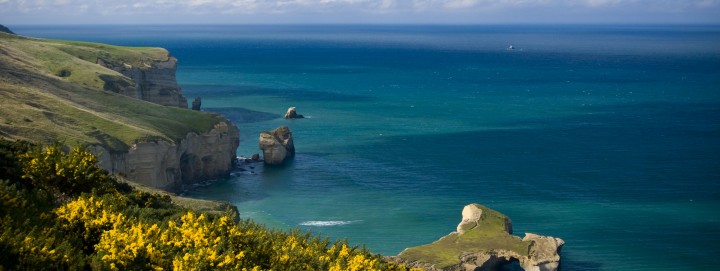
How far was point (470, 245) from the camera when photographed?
204 feet

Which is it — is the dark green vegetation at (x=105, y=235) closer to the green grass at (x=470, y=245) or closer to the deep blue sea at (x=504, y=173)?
the green grass at (x=470, y=245)

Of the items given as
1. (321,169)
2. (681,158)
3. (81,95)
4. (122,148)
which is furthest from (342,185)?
(681,158)

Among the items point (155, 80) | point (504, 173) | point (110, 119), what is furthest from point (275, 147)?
point (155, 80)

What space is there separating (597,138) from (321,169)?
47.5m

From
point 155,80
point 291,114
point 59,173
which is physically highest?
point 59,173

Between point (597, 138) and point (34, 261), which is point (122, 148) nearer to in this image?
point (34, 261)

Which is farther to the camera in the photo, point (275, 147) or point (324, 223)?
Result: point (275, 147)

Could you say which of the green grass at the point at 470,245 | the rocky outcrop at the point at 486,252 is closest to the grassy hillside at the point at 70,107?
the green grass at the point at 470,245

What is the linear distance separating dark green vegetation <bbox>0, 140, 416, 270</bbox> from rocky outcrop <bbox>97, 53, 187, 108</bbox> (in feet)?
263

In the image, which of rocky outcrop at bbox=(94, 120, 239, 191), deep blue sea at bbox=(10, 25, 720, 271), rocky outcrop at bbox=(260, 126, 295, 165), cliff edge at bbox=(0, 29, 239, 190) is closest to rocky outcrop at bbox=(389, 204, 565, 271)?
deep blue sea at bbox=(10, 25, 720, 271)

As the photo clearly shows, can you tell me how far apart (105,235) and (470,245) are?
38.3 m

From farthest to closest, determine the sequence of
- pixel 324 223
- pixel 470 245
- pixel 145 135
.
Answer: pixel 145 135 < pixel 324 223 < pixel 470 245

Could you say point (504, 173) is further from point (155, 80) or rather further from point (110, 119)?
point (155, 80)

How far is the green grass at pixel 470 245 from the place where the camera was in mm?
58750
